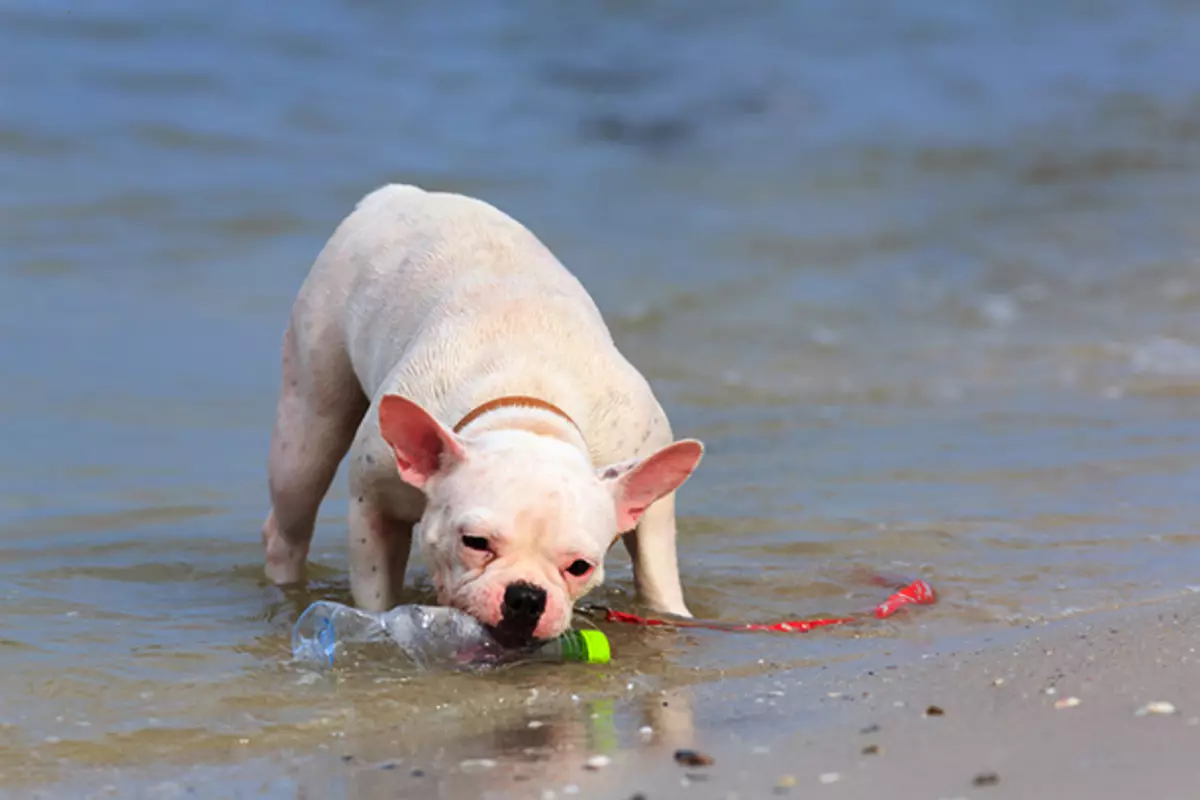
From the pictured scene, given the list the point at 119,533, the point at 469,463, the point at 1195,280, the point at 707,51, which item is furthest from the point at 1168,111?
the point at 469,463

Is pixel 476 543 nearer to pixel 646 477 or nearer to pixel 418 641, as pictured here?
pixel 418 641

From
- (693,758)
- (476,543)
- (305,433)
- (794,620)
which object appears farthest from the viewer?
(305,433)

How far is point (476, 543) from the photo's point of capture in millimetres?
4410

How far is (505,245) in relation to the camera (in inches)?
229

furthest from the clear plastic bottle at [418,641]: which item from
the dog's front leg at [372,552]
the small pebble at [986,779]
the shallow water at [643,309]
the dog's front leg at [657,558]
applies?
the small pebble at [986,779]

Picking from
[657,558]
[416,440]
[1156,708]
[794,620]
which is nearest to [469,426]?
[416,440]

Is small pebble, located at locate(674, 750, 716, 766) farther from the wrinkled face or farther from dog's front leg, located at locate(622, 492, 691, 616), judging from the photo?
dog's front leg, located at locate(622, 492, 691, 616)

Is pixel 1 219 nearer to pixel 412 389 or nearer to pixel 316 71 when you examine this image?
pixel 316 71

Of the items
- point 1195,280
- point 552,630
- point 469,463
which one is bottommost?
point 1195,280

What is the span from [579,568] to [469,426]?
0.57 metres

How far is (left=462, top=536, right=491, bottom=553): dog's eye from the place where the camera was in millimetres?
4391

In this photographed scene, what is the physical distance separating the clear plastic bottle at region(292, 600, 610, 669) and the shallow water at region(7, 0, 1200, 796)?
0.10m

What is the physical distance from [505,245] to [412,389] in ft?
2.76

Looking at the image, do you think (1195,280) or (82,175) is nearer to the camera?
(1195,280)
